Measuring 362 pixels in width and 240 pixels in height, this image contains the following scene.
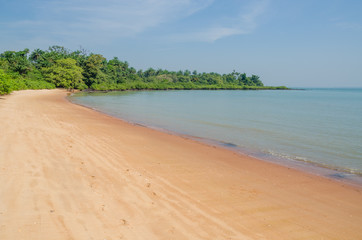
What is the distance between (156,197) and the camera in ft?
17.4

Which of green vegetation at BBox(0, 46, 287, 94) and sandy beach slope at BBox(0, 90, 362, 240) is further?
green vegetation at BBox(0, 46, 287, 94)

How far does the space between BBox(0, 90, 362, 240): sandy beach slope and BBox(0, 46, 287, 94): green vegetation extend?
26596mm

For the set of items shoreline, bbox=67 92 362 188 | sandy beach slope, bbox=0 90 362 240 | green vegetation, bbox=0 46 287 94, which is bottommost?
shoreline, bbox=67 92 362 188

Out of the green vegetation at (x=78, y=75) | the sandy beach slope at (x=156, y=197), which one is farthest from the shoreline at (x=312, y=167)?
the green vegetation at (x=78, y=75)

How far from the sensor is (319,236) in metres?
4.41

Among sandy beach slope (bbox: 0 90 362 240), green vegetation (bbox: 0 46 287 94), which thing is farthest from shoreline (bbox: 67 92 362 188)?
green vegetation (bbox: 0 46 287 94)

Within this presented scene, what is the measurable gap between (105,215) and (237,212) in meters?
2.40

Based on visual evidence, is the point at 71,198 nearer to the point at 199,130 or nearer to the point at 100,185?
the point at 100,185

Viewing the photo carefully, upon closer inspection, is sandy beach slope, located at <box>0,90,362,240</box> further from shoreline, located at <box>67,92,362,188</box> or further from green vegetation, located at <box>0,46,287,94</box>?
green vegetation, located at <box>0,46,287,94</box>

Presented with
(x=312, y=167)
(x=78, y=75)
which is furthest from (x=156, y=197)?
(x=78, y=75)

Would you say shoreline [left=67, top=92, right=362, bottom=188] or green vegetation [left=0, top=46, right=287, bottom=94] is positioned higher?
green vegetation [left=0, top=46, right=287, bottom=94]

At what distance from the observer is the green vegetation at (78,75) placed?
5654cm

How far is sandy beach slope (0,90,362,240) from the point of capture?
159 inches

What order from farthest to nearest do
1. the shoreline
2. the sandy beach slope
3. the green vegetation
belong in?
the green vegetation
the shoreline
the sandy beach slope
